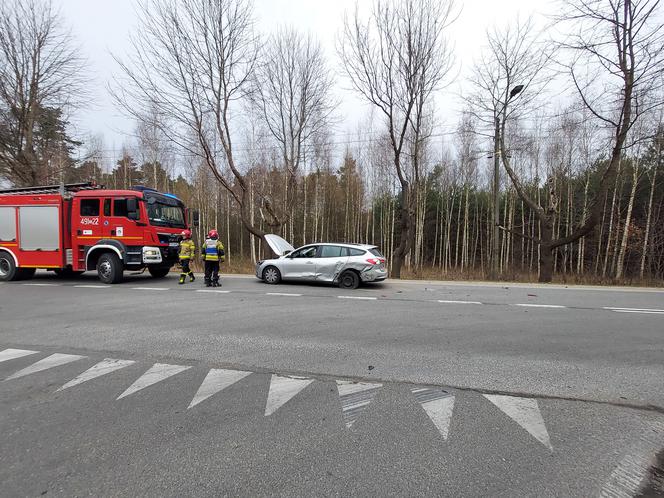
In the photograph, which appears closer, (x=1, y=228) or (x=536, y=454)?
(x=536, y=454)

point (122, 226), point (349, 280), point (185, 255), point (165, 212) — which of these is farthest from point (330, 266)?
point (122, 226)

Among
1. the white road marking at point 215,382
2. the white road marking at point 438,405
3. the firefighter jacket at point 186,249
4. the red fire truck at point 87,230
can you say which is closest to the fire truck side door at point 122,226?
the red fire truck at point 87,230

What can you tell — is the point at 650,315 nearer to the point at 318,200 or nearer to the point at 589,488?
the point at 589,488

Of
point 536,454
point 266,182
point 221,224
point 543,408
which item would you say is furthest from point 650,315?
point 221,224

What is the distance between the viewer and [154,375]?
3.62 meters

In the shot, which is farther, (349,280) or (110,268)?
(110,268)

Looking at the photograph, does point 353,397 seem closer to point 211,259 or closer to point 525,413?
point 525,413

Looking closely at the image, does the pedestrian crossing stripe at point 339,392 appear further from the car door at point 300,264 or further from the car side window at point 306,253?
the car side window at point 306,253

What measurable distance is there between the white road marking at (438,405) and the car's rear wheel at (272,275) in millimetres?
8294

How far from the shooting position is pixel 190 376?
362 centimetres

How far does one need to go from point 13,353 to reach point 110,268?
6894 mm

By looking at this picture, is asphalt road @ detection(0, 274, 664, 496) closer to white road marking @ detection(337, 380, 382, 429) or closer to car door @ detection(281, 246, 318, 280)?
white road marking @ detection(337, 380, 382, 429)

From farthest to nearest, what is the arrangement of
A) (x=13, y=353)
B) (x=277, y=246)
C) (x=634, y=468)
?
(x=277, y=246), (x=13, y=353), (x=634, y=468)

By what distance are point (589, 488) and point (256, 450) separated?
7.13ft
